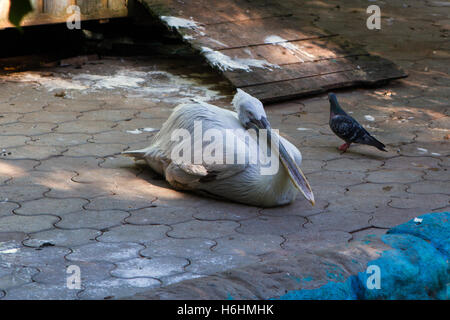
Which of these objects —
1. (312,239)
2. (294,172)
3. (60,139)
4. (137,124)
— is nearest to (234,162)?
(294,172)

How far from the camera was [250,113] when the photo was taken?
441 cm

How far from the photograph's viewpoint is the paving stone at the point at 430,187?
4.63 metres

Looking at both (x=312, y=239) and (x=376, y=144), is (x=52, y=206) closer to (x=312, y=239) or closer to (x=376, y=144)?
(x=312, y=239)

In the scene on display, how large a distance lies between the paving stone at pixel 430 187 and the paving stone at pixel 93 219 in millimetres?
1779

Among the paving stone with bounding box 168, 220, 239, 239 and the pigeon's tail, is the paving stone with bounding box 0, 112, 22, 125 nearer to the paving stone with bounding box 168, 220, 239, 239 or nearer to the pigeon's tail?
the paving stone with bounding box 168, 220, 239, 239

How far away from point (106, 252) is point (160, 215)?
0.61m

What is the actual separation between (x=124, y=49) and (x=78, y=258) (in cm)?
518

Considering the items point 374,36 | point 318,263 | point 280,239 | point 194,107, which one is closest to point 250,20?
Result: point 374,36

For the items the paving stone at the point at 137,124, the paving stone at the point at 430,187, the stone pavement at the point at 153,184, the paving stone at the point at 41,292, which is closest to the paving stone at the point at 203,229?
→ the stone pavement at the point at 153,184

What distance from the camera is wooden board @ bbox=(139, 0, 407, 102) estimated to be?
22.0 ft

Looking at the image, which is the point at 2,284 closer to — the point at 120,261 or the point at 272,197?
the point at 120,261

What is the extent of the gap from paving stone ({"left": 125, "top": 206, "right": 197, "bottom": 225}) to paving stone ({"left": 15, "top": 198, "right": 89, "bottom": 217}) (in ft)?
1.10
